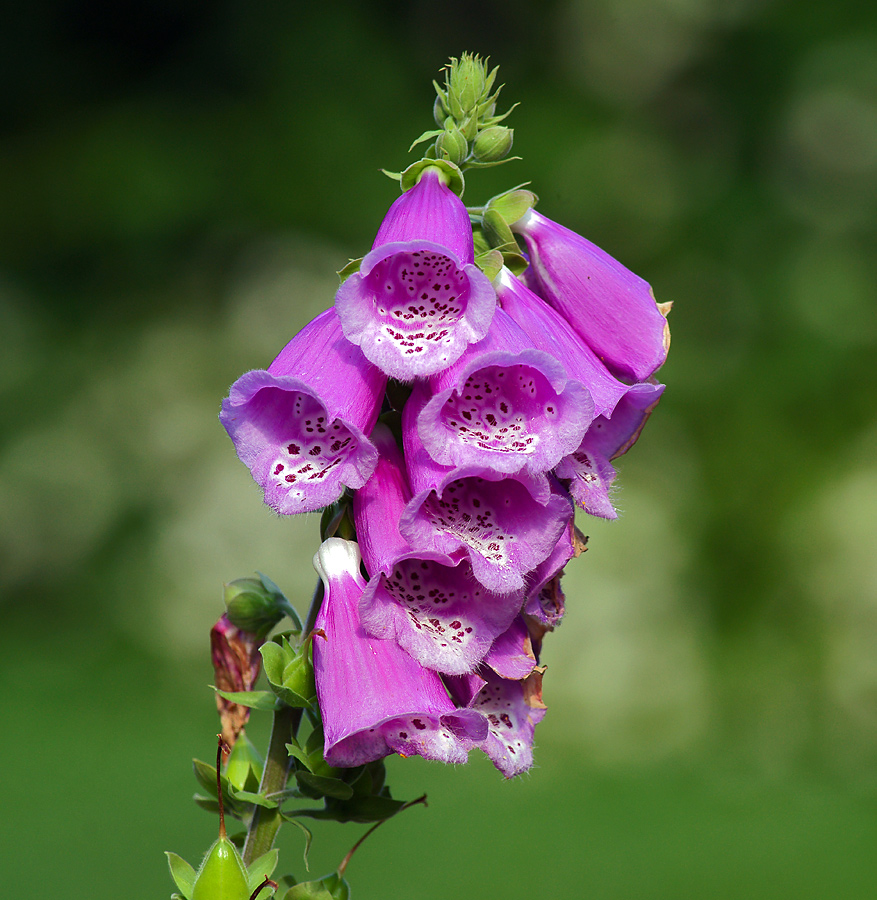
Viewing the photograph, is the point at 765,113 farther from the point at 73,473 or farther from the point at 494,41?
the point at 73,473

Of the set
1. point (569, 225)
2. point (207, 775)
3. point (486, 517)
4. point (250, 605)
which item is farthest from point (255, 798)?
point (569, 225)

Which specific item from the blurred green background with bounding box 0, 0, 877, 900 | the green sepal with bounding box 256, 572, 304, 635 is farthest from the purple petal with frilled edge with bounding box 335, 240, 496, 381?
the blurred green background with bounding box 0, 0, 877, 900

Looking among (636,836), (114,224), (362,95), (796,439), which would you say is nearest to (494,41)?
(362,95)

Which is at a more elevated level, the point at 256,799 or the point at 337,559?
the point at 337,559

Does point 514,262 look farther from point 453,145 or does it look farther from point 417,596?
point 417,596

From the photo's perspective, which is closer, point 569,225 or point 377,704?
point 377,704

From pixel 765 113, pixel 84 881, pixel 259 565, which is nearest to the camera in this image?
pixel 84 881
